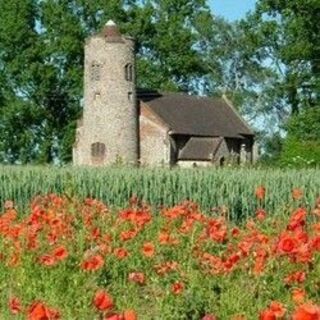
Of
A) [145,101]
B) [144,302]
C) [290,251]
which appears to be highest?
[145,101]

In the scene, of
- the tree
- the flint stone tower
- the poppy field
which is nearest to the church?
the flint stone tower

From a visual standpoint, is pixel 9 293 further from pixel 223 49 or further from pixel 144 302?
pixel 223 49

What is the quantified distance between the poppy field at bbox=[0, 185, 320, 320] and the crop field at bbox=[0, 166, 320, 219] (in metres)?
13.8

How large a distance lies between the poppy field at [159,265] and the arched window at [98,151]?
46.0 metres

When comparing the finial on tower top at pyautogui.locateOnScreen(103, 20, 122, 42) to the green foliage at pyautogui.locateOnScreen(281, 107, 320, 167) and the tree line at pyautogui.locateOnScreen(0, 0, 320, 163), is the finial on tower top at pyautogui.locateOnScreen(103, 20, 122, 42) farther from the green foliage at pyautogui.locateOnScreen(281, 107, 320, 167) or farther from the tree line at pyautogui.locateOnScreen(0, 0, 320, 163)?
the green foliage at pyautogui.locateOnScreen(281, 107, 320, 167)

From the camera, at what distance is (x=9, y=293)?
811 cm

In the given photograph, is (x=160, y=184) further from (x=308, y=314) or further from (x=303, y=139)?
(x=308, y=314)

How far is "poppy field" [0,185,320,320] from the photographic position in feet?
22.5

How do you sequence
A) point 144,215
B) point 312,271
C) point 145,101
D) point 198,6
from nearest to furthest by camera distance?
point 312,271 → point 144,215 → point 145,101 → point 198,6

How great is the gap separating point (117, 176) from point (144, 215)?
17049mm

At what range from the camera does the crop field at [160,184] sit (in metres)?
23.9

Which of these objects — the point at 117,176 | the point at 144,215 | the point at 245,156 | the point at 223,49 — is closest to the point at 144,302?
the point at 144,215

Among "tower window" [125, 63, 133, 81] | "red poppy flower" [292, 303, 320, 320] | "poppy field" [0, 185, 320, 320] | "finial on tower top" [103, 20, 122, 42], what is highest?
"finial on tower top" [103, 20, 122, 42]

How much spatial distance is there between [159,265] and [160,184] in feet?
57.3
